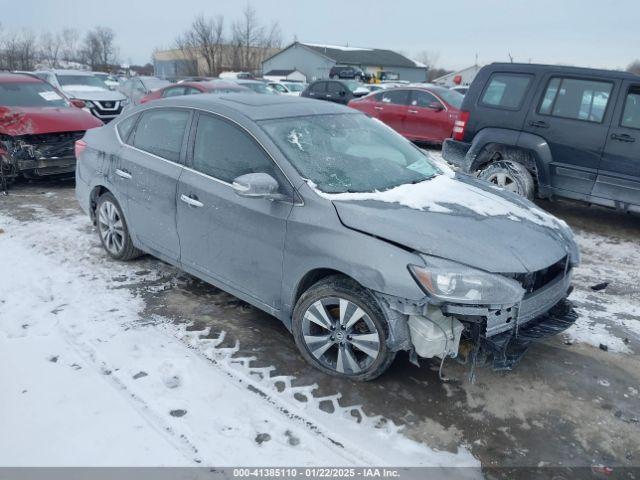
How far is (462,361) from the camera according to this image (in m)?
3.26

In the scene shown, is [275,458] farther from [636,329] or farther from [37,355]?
[636,329]

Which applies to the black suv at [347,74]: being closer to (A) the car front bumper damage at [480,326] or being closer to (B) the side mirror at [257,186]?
(B) the side mirror at [257,186]

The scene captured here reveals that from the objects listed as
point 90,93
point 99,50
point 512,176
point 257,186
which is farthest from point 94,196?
point 99,50

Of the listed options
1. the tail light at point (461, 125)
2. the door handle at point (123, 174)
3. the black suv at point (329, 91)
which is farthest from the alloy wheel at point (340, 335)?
the black suv at point (329, 91)

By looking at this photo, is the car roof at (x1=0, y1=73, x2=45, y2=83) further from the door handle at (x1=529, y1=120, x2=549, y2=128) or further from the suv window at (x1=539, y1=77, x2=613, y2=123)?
the suv window at (x1=539, y1=77, x2=613, y2=123)

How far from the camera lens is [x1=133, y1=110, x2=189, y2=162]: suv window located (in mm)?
4207

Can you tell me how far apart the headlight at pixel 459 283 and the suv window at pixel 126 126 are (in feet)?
10.6

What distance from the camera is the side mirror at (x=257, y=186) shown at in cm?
327

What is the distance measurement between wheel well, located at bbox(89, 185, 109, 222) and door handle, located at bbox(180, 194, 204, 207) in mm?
1434

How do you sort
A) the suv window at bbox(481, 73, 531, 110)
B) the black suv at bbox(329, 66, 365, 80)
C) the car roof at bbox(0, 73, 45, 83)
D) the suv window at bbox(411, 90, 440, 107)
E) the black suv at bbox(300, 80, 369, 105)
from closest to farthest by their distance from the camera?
the suv window at bbox(481, 73, 531, 110)
the car roof at bbox(0, 73, 45, 83)
the suv window at bbox(411, 90, 440, 107)
the black suv at bbox(300, 80, 369, 105)
the black suv at bbox(329, 66, 365, 80)

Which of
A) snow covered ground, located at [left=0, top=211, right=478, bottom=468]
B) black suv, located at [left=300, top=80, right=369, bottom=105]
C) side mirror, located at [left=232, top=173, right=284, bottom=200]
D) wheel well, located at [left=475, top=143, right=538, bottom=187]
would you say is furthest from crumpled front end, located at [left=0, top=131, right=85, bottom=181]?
black suv, located at [left=300, top=80, right=369, bottom=105]

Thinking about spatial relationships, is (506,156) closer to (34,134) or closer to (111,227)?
(111,227)

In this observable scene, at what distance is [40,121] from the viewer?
24.9 feet

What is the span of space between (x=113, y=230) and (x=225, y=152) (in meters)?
1.87
